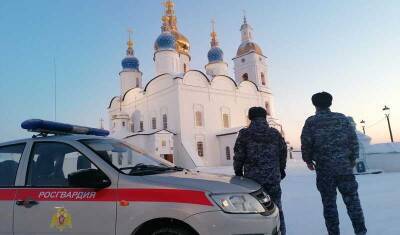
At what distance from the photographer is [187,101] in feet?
111

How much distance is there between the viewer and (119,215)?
121 inches

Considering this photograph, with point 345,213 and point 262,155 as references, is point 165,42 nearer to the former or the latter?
point 345,213

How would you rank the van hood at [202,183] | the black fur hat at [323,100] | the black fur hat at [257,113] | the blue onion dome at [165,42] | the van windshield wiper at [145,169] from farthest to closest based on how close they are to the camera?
the blue onion dome at [165,42] → the black fur hat at [323,100] → the black fur hat at [257,113] → the van windshield wiper at [145,169] → the van hood at [202,183]

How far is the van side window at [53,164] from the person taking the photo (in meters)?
3.47

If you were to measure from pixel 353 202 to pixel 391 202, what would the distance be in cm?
350

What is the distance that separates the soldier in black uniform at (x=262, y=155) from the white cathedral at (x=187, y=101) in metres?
24.5

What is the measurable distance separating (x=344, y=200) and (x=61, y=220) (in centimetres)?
372

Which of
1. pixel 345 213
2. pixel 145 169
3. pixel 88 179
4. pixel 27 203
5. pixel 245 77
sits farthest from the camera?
pixel 245 77

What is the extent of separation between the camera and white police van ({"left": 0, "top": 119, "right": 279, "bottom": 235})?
2.95 m

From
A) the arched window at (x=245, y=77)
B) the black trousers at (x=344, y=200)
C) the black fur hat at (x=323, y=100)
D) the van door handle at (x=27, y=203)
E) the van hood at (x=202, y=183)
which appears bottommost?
the black trousers at (x=344, y=200)

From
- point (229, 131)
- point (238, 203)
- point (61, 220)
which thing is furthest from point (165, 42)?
point (238, 203)

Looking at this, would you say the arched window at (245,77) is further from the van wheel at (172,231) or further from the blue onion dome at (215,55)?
the van wheel at (172,231)

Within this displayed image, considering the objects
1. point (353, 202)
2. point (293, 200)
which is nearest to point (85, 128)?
point (353, 202)

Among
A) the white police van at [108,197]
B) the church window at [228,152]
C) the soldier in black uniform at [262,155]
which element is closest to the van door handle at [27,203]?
the white police van at [108,197]
